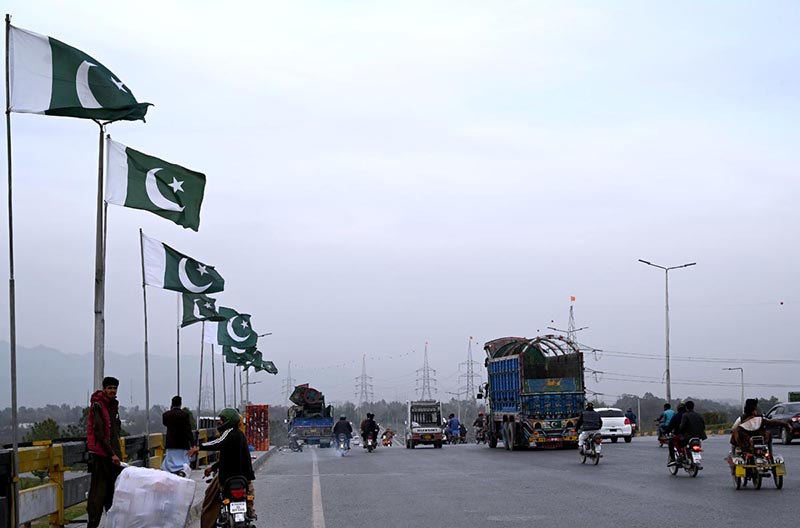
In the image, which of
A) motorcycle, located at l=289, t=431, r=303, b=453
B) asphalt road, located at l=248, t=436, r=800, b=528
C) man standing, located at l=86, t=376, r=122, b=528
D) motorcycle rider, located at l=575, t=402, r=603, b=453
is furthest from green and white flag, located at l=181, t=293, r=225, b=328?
motorcycle, located at l=289, t=431, r=303, b=453

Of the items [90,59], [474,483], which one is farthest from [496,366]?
[90,59]

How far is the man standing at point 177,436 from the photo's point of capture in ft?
59.1

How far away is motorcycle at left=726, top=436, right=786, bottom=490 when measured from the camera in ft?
63.3

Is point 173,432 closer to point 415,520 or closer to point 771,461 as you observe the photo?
point 415,520

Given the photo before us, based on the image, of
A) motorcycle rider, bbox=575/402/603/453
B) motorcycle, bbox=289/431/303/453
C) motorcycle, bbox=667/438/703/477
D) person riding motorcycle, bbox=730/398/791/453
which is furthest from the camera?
motorcycle, bbox=289/431/303/453

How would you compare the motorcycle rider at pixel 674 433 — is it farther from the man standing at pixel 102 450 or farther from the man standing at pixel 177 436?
the man standing at pixel 102 450

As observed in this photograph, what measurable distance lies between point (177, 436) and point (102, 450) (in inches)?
211

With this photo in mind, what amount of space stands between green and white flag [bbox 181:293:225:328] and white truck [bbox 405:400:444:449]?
20204 millimetres

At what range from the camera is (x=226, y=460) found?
39.5 feet

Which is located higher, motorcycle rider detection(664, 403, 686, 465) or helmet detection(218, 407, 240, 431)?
helmet detection(218, 407, 240, 431)

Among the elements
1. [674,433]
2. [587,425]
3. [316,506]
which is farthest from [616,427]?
[316,506]

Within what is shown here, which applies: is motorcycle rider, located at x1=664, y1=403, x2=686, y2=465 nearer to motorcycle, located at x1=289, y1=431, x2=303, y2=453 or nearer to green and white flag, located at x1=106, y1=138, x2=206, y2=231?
green and white flag, located at x1=106, y1=138, x2=206, y2=231

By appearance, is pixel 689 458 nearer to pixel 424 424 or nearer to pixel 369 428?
pixel 369 428

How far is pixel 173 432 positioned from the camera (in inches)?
717
